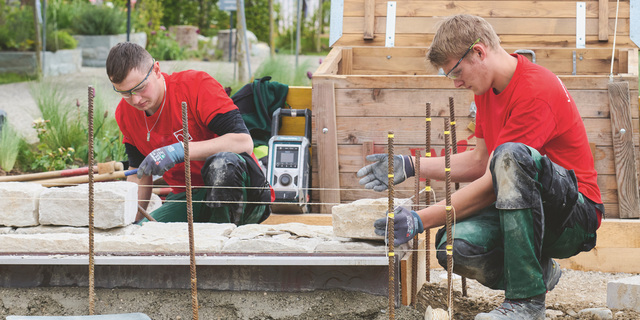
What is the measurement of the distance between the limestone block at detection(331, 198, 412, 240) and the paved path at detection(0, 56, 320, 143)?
11.4 ft

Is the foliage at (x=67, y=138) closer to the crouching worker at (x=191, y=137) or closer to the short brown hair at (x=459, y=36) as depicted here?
the crouching worker at (x=191, y=137)

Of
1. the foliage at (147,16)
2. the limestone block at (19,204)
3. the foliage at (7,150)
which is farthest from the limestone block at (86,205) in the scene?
the foliage at (147,16)

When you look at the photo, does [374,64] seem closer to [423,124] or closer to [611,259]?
[423,124]

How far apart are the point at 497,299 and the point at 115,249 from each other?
1779mm

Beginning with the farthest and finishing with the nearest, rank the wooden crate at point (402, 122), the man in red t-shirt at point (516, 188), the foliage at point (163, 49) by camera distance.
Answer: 1. the foliage at point (163, 49)
2. the wooden crate at point (402, 122)
3. the man in red t-shirt at point (516, 188)

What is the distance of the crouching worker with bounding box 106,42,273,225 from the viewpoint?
353 centimetres

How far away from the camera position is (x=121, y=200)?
130 inches

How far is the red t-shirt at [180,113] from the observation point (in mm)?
3781

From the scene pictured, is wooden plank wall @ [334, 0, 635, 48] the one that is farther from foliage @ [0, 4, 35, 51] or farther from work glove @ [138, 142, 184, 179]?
foliage @ [0, 4, 35, 51]

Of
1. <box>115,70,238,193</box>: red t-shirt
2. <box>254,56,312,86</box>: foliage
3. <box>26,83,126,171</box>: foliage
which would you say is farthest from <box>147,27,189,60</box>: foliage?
<box>115,70,238,193</box>: red t-shirt

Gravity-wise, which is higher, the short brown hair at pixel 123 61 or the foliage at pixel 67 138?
the short brown hair at pixel 123 61

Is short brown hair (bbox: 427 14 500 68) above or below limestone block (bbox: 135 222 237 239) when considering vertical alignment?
above

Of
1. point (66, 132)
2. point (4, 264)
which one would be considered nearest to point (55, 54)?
point (66, 132)

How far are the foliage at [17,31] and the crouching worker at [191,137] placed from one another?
7.73 m
